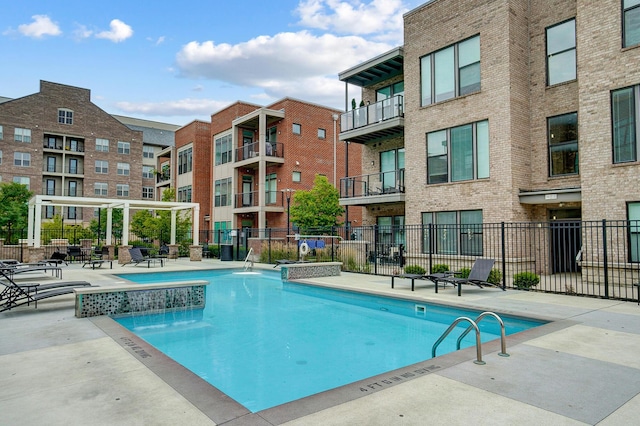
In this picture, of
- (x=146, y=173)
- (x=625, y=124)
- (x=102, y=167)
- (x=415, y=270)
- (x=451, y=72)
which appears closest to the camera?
(x=625, y=124)

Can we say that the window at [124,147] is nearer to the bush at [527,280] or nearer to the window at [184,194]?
the window at [184,194]

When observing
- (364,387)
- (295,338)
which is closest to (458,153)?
(295,338)

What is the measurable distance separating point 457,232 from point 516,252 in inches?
90.9

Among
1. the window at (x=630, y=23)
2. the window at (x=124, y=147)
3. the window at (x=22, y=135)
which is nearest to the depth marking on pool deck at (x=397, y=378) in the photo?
the window at (x=630, y=23)

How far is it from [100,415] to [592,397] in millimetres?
4538

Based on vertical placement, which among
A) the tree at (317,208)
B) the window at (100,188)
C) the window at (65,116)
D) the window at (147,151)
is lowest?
the tree at (317,208)

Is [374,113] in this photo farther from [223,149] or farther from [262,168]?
[223,149]

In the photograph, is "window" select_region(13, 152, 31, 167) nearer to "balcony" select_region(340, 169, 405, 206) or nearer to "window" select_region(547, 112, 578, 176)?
"balcony" select_region(340, 169, 405, 206)

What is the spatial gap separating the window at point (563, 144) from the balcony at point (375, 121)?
20.3 feet

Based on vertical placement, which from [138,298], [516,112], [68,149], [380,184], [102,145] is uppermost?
[102,145]

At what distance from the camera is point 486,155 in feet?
50.7

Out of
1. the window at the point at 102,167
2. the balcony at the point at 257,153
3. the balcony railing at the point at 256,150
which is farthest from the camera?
the window at the point at 102,167

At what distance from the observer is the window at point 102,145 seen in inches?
2028

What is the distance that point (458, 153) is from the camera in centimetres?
1645
